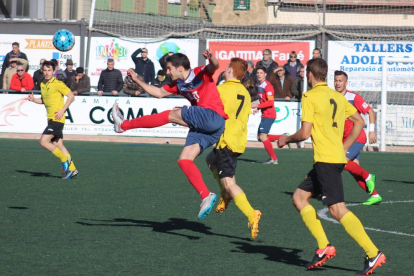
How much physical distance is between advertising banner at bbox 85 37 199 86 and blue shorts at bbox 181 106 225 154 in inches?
686

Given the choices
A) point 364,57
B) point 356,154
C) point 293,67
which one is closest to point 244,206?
point 356,154

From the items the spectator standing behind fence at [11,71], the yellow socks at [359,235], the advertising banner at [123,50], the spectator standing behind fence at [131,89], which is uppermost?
the advertising banner at [123,50]

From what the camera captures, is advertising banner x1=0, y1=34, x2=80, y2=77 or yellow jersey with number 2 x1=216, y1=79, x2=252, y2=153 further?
advertising banner x1=0, y1=34, x2=80, y2=77

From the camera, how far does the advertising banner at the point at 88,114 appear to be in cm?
2158

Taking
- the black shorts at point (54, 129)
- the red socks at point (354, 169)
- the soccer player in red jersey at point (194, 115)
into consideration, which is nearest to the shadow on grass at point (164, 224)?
the soccer player in red jersey at point (194, 115)

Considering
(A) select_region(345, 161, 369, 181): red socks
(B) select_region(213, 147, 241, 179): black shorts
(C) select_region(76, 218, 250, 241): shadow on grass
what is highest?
(B) select_region(213, 147, 241, 179): black shorts

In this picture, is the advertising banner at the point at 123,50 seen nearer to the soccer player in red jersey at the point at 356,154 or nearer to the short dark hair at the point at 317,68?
the soccer player in red jersey at the point at 356,154

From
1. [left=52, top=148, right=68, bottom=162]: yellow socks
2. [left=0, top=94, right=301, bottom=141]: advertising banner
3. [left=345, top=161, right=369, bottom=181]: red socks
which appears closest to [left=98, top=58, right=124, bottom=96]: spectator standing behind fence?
[left=0, top=94, right=301, bottom=141]: advertising banner

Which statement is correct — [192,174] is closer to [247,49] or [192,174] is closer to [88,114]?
[88,114]

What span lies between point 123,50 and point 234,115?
18.0 m

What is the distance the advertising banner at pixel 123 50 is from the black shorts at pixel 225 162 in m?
17.3

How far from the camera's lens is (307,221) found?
6348 millimetres

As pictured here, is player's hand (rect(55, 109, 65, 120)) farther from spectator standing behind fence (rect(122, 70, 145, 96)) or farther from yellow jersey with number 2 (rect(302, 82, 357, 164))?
spectator standing behind fence (rect(122, 70, 145, 96))

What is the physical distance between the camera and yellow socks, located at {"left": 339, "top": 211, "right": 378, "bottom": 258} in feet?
19.6
